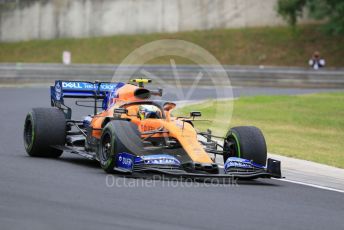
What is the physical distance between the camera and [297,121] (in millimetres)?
26672

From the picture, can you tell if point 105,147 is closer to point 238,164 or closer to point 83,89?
point 238,164

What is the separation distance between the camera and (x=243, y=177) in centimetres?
1355

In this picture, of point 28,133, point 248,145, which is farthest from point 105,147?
point 28,133

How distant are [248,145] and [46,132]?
12.3ft

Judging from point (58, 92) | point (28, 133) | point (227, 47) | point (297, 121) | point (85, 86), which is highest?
point (227, 47)

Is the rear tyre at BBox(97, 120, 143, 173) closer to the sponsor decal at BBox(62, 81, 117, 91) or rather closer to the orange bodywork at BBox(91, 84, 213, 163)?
the orange bodywork at BBox(91, 84, 213, 163)

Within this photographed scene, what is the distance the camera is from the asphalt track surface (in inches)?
387

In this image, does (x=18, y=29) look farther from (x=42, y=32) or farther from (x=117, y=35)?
(x=117, y=35)

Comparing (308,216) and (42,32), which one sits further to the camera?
(42,32)

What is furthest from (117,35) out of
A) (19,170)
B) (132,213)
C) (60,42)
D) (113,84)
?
(132,213)

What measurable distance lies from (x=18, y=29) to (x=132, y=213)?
48.6 meters

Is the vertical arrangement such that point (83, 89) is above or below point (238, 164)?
above

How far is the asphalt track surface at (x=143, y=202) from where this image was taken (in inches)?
387

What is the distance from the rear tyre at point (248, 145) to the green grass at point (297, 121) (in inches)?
112
